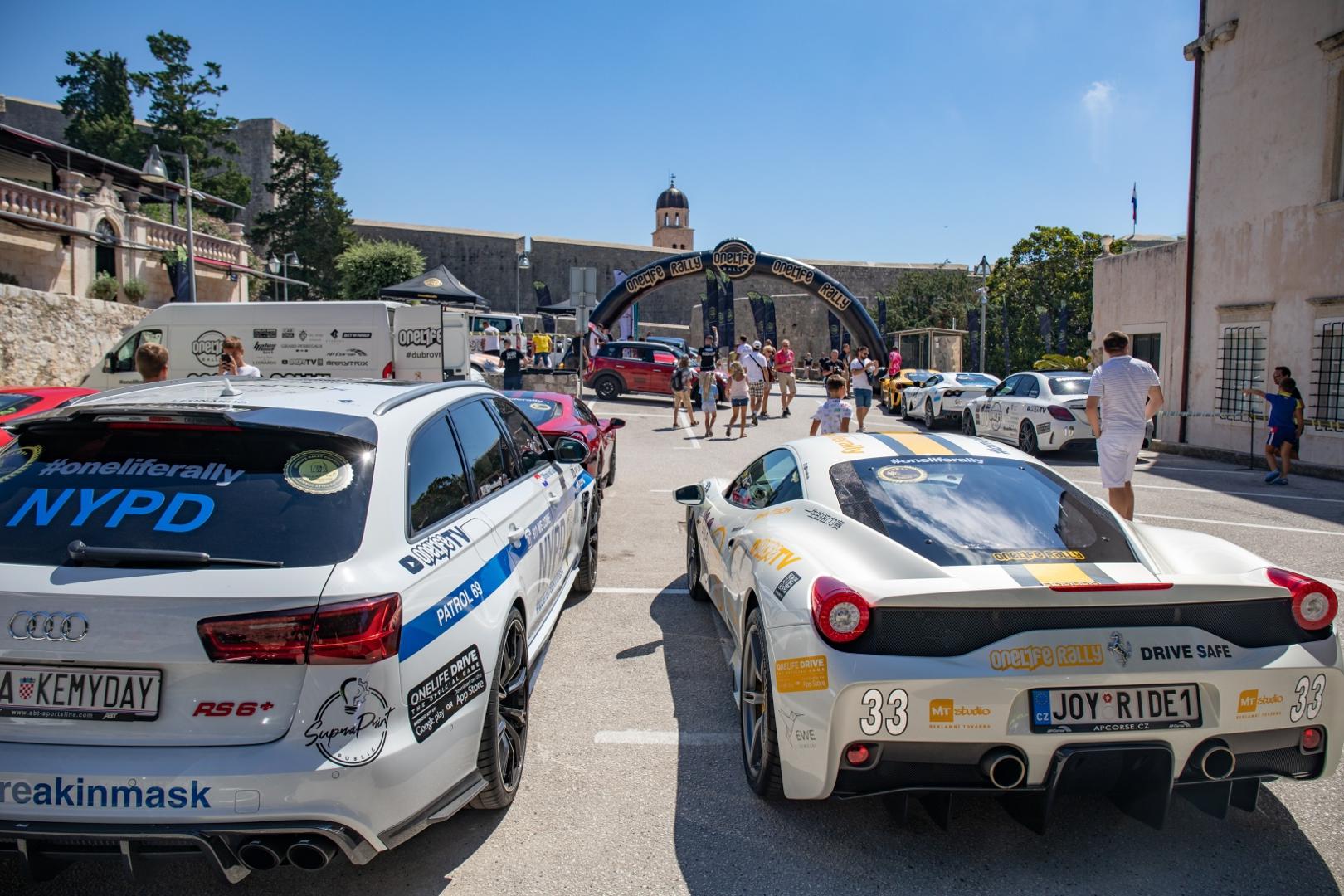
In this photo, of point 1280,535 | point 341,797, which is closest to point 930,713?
point 341,797

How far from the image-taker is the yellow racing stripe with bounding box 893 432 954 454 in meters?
4.12

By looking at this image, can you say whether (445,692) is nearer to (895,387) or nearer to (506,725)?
(506,725)

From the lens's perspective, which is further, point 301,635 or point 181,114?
point 181,114

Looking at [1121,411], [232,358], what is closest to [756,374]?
[1121,411]

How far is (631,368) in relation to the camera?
2508cm

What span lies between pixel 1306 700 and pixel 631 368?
22.7m

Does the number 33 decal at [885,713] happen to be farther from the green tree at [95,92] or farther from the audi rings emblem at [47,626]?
the green tree at [95,92]

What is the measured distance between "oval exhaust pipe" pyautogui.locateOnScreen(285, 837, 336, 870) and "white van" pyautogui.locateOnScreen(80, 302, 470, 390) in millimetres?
11981

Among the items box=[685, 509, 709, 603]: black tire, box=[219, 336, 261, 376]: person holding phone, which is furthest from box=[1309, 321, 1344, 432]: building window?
box=[219, 336, 261, 376]: person holding phone

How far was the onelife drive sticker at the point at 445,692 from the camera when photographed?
2.56 metres

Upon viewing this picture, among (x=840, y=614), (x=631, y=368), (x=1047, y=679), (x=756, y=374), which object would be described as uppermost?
(x=631, y=368)

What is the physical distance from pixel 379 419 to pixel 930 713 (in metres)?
2.09

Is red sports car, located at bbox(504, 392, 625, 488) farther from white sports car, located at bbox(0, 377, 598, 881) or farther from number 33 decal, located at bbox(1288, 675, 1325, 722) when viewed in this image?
number 33 decal, located at bbox(1288, 675, 1325, 722)

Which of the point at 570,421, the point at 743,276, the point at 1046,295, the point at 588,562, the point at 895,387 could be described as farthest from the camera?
the point at 1046,295
